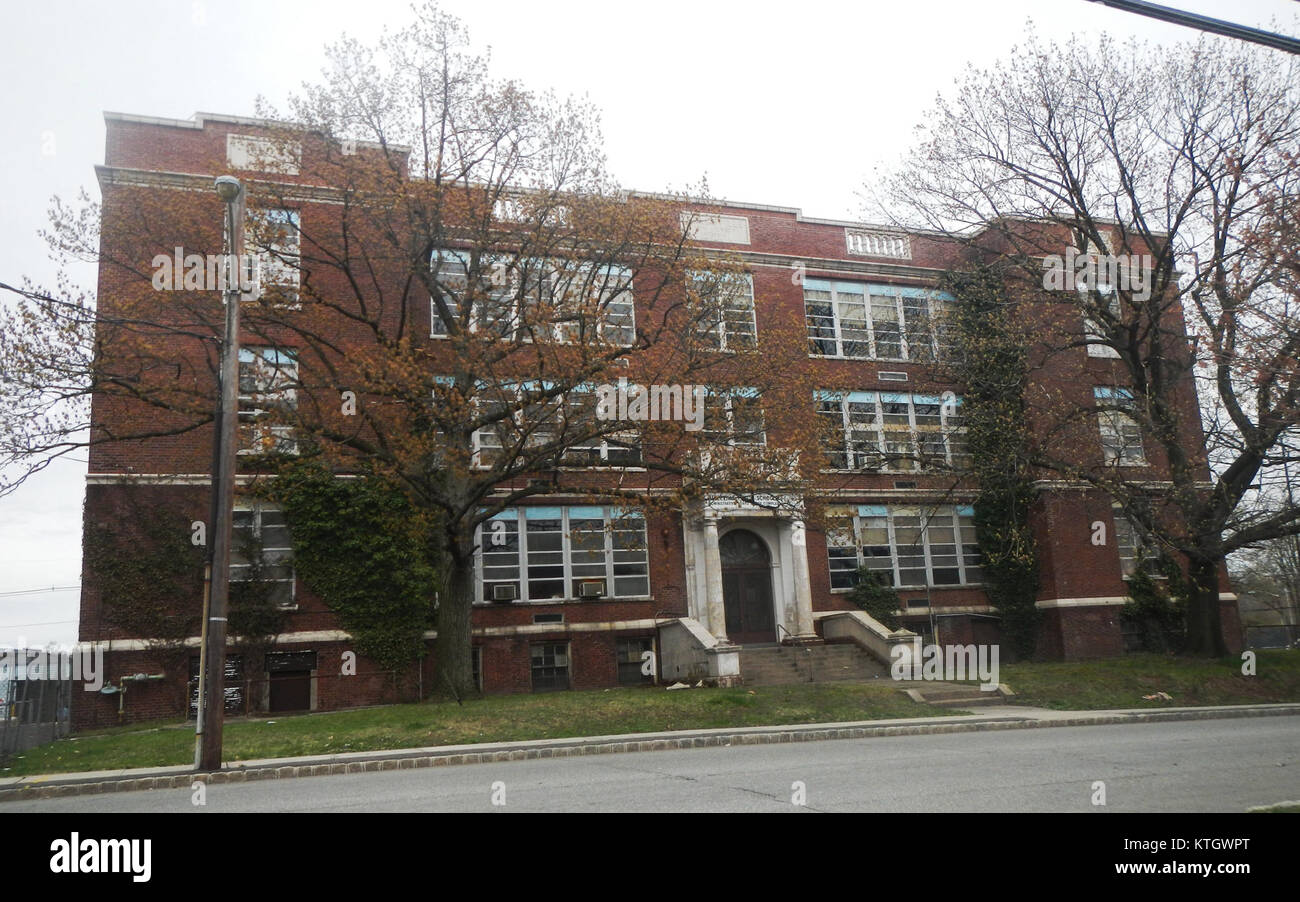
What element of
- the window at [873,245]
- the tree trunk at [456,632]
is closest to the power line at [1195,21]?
the tree trunk at [456,632]

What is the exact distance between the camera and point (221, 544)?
44.3ft

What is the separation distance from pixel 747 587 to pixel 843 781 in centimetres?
1883

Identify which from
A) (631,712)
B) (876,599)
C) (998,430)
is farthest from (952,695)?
(631,712)

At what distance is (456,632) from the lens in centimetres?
2175

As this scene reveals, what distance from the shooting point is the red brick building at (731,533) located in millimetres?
23344

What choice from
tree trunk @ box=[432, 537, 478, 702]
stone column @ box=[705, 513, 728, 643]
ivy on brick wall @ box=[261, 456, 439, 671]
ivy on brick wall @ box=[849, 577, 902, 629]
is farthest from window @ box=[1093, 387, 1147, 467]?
ivy on brick wall @ box=[261, 456, 439, 671]

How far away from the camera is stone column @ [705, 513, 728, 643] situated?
27.3m

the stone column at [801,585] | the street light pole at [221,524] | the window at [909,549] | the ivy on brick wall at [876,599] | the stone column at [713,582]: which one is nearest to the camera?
the street light pole at [221,524]

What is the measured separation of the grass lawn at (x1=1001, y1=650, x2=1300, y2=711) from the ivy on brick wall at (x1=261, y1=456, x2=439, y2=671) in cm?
1452

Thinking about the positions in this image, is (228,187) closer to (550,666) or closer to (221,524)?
(221,524)

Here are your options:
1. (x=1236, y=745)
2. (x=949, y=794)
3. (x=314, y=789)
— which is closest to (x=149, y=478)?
(x=314, y=789)

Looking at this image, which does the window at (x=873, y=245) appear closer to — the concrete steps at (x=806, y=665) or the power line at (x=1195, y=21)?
the concrete steps at (x=806, y=665)

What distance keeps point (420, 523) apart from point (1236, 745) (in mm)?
14623

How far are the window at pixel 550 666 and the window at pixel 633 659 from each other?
1.50 metres
